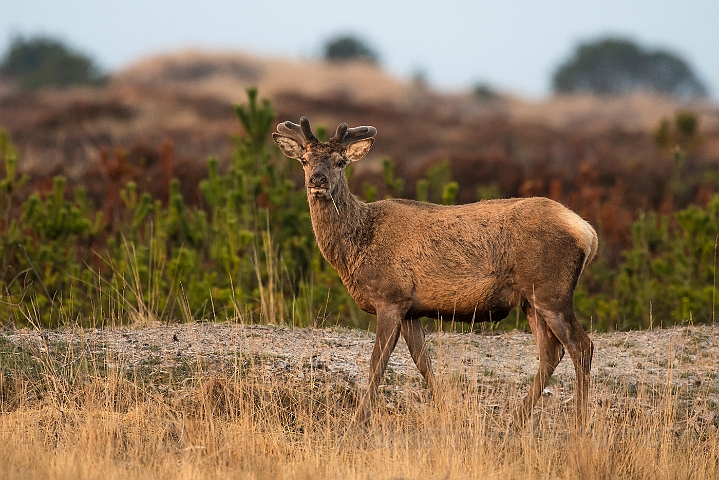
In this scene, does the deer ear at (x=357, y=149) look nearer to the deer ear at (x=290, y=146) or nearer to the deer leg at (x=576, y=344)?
the deer ear at (x=290, y=146)

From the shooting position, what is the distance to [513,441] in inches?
287

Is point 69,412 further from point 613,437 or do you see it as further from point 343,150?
point 613,437

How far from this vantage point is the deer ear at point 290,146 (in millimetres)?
8758

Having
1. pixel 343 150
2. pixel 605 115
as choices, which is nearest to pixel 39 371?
pixel 343 150

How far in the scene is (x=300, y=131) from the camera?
875 centimetres

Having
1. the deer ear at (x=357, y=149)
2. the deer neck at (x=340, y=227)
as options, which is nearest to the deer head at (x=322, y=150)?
the deer ear at (x=357, y=149)

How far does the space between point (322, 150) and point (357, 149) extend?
0.41 meters

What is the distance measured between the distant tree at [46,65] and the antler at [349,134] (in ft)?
162

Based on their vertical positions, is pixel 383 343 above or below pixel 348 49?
below

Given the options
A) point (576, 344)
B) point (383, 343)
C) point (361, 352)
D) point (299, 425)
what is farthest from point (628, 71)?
point (299, 425)

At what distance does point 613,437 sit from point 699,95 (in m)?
76.4

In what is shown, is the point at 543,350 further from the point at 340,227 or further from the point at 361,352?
the point at 340,227

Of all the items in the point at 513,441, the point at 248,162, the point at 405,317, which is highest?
the point at 248,162

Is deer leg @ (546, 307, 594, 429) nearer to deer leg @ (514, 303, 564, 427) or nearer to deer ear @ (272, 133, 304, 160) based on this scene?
deer leg @ (514, 303, 564, 427)
